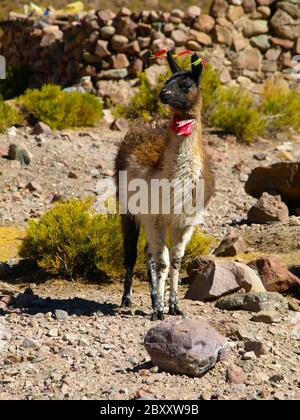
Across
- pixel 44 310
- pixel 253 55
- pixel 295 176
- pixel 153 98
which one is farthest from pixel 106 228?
pixel 253 55

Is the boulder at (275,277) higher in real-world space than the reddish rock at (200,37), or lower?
lower

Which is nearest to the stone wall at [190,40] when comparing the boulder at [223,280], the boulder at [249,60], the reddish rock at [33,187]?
the boulder at [249,60]

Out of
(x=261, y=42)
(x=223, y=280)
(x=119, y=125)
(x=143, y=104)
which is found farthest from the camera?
(x=261, y=42)

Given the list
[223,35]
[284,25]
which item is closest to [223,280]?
[223,35]

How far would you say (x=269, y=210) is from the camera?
11023 mm

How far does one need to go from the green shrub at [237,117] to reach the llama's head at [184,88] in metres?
9.00

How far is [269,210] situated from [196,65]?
423 cm

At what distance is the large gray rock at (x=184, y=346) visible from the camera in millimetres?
5621

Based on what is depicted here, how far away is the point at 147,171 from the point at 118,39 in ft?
36.9

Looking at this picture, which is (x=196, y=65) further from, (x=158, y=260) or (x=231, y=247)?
(x=231, y=247)

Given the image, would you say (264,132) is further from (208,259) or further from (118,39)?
(208,259)

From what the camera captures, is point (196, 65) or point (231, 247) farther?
point (231, 247)

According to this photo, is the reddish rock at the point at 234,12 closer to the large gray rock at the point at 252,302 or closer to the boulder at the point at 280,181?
the boulder at the point at 280,181

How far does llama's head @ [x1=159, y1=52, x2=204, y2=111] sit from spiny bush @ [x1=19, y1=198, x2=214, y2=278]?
2.36 m
